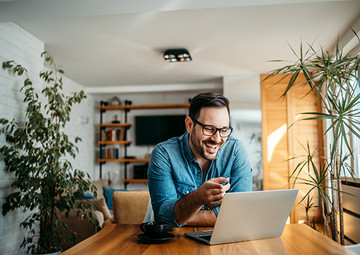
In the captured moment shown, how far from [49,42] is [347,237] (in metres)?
4.16

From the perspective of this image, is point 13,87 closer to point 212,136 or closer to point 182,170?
point 182,170

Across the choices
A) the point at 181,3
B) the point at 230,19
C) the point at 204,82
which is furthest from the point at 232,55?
the point at 181,3

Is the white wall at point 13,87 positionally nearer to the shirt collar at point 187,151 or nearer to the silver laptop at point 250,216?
the shirt collar at point 187,151

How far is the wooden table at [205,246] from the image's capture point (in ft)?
3.56

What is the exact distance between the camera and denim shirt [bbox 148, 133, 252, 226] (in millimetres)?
1486

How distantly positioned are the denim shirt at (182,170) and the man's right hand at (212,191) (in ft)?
0.88

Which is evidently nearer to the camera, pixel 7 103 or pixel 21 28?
pixel 7 103

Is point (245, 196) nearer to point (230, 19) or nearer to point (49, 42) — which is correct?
point (230, 19)

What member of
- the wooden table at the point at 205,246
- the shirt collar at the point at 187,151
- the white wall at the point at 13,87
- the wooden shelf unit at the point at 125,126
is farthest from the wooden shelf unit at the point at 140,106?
the wooden table at the point at 205,246

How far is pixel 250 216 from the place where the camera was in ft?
3.82

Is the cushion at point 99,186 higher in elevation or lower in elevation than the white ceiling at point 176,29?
lower

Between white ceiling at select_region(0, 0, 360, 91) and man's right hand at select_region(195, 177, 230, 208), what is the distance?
5.88 feet

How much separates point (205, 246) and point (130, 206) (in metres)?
1.57

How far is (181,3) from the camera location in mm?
2545
